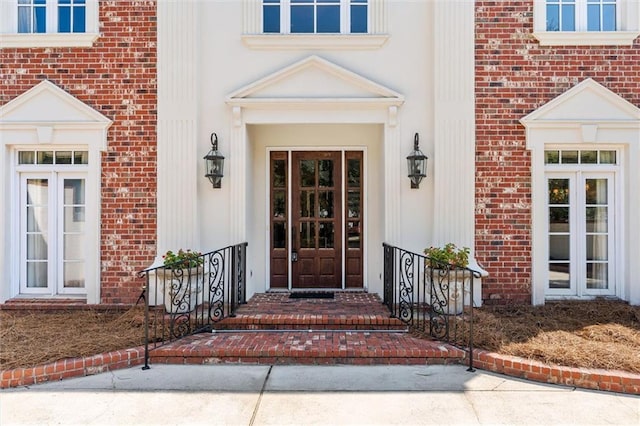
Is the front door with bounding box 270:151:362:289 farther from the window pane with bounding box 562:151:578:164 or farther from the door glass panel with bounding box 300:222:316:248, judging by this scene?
the window pane with bounding box 562:151:578:164

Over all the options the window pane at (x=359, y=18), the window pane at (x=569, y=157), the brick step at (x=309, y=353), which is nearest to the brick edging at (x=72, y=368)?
the brick step at (x=309, y=353)

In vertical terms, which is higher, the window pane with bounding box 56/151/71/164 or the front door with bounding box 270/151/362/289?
the window pane with bounding box 56/151/71/164

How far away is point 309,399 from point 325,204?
147 inches

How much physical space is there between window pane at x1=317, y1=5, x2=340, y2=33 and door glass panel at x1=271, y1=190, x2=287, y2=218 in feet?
8.46

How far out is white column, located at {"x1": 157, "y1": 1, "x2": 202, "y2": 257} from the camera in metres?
6.07

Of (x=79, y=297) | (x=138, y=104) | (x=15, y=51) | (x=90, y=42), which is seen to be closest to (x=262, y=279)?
(x=79, y=297)

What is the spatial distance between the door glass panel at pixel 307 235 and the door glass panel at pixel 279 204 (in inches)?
15.0

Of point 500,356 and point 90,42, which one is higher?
point 90,42

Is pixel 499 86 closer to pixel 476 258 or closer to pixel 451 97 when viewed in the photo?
pixel 451 97

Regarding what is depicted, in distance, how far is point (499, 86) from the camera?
6.08m

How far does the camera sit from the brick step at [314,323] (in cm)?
523

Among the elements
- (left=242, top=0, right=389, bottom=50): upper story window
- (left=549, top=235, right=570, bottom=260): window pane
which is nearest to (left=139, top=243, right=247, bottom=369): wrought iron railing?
(left=242, top=0, right=389, bottom=50): upper story window

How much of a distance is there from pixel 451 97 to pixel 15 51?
642cm

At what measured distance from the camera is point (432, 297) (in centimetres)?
531
